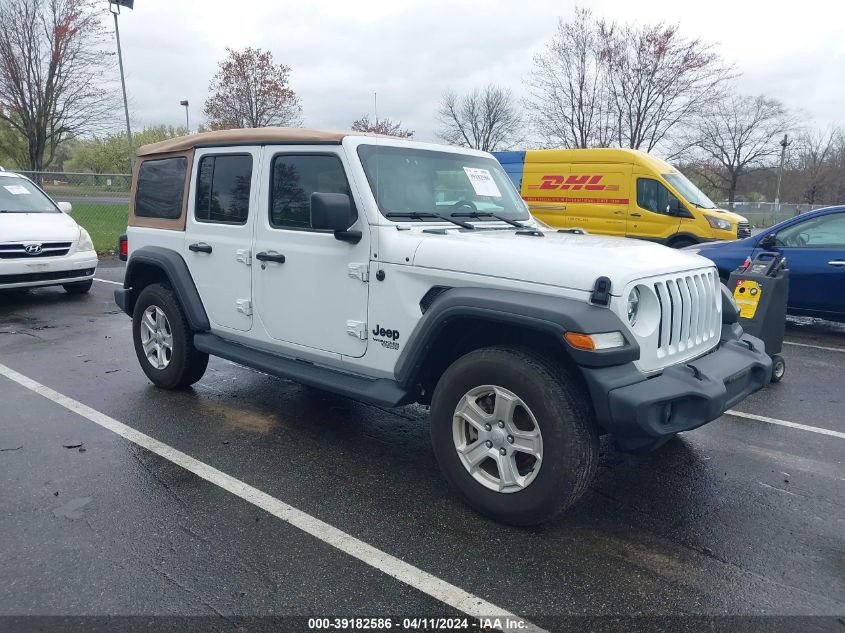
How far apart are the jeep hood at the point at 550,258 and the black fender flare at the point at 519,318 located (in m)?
0.10

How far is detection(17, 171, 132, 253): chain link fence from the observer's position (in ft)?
55.2

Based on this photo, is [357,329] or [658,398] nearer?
[658,398]

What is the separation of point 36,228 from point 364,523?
8.03m

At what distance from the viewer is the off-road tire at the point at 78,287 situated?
9728 millimetres

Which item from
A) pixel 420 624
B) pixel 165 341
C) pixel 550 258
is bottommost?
pixel 420 624

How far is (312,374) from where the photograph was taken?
4031mm

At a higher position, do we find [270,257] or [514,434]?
[270,257]

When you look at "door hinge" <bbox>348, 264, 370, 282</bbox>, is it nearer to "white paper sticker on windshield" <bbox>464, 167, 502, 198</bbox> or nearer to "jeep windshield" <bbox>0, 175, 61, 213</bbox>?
"white paper sticker on windshield" <bbox>464, 167, 502, 198</bbox>

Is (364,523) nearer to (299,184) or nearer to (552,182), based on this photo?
(299,184)

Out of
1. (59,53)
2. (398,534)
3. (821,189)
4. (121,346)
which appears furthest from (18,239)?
(821,189)

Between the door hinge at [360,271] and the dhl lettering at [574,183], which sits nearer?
the door hinge at [360,271]

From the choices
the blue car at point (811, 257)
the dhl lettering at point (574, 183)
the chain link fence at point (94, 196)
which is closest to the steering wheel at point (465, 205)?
the blue car at point (811, 257)

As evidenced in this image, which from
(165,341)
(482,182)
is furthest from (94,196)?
(482,182)

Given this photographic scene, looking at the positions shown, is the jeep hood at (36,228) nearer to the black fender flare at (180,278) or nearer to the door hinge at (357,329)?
the black fender flare at (180,278)
